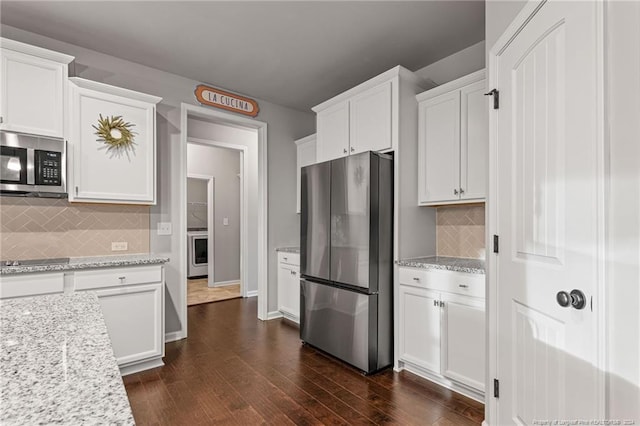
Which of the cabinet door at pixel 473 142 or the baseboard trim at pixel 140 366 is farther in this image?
the baseboard trim at pixel 140 366

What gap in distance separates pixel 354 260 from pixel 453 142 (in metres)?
1.22

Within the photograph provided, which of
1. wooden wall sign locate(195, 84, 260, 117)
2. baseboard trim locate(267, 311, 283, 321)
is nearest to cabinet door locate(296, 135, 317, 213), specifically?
wooden wall sign locate(195, 84, 260, 117)

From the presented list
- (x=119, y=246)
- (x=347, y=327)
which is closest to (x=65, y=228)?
(x=119, y=246)

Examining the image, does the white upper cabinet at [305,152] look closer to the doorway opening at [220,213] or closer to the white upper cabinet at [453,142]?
the white upper cabinet at [453,142]

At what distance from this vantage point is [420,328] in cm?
254

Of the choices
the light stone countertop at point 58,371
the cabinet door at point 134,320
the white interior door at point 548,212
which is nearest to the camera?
the light stone countertop at point 58,371

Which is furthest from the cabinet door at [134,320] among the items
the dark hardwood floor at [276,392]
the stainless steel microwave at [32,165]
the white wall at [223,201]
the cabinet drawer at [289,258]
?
the white wall at [223,201]

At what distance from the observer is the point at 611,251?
3.45 ft

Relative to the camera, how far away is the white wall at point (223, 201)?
603 centimetres

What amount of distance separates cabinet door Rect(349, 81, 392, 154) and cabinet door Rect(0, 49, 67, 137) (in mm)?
2358

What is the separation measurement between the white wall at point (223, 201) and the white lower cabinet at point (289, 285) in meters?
2.24

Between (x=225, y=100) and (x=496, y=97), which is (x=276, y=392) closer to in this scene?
(x=496, y=97)

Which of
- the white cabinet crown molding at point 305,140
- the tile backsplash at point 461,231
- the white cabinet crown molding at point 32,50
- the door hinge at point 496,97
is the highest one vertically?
the white cabinet crown molding at point 32,50

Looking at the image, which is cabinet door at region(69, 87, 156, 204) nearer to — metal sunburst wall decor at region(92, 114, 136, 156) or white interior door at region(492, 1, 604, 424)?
metal sunburst wall decor at region(92, 114, 136, 156)
